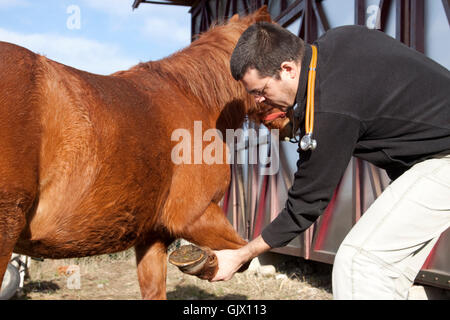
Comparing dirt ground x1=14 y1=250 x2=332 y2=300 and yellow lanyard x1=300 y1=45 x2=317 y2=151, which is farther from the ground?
yellow lanyard x1=300 y1=45 x2=317 y2=151

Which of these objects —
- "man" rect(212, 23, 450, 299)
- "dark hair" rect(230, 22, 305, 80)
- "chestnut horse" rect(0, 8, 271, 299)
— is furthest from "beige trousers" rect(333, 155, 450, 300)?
"chestnut horse" rect(0, 8, 271, 299)

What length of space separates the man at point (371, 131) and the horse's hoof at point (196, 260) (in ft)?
1.66

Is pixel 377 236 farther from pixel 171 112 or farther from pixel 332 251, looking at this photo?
pixel 332 251

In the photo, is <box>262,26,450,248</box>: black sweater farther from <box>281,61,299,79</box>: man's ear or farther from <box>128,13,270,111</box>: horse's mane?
<box>128,13,270,111</box>: horse's mane

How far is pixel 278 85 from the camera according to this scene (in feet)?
6.40

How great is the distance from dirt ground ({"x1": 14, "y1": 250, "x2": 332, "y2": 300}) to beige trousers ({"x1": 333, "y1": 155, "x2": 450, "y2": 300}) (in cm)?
309

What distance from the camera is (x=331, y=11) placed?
5090 mm

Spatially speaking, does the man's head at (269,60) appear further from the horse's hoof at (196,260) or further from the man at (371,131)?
the horse's hoof at (196,260)

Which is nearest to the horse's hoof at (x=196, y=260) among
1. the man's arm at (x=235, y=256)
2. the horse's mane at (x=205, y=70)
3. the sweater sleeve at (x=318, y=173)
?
the man's arm at (x=235, y=256)

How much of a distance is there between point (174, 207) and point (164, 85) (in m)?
0.86

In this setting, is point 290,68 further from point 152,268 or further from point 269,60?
point 152,268

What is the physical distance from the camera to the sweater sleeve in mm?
1786

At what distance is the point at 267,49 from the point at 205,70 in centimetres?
149

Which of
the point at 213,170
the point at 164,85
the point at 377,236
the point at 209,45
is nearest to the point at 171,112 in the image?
the point at 164,85
